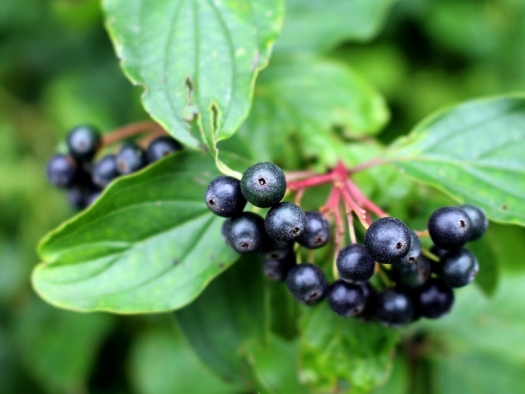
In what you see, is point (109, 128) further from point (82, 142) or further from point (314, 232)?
point (314, 232)

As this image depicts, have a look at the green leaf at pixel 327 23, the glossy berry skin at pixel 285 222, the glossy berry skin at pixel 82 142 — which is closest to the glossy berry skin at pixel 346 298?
the glossy berry skin at pixel 285 222

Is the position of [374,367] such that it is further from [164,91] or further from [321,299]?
[164,91]

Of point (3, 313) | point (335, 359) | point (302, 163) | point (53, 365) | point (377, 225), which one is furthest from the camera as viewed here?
point (3, 313)

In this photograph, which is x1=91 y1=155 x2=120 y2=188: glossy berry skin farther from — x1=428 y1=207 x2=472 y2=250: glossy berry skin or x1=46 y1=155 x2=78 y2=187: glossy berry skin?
x1=428 y1=207 x2=472 y2=250: glossy berry skin

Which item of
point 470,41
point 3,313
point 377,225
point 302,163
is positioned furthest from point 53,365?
point 470,41

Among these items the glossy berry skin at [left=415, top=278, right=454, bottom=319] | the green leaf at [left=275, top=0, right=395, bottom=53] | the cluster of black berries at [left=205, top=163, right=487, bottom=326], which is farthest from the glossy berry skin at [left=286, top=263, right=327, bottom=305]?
the green leaf at [left=275, top=0, right=395, bottom=53]

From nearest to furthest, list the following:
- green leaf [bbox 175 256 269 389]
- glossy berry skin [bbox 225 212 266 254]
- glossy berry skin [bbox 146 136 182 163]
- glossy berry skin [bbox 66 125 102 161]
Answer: glossy berry skin [bbox 225 212 266 254] → glossy berry skin [bbox 146 136 182 163] → glossy berry skin [bbox 66 125 102 161] → green leaf [bbox 175 256 269 389]
